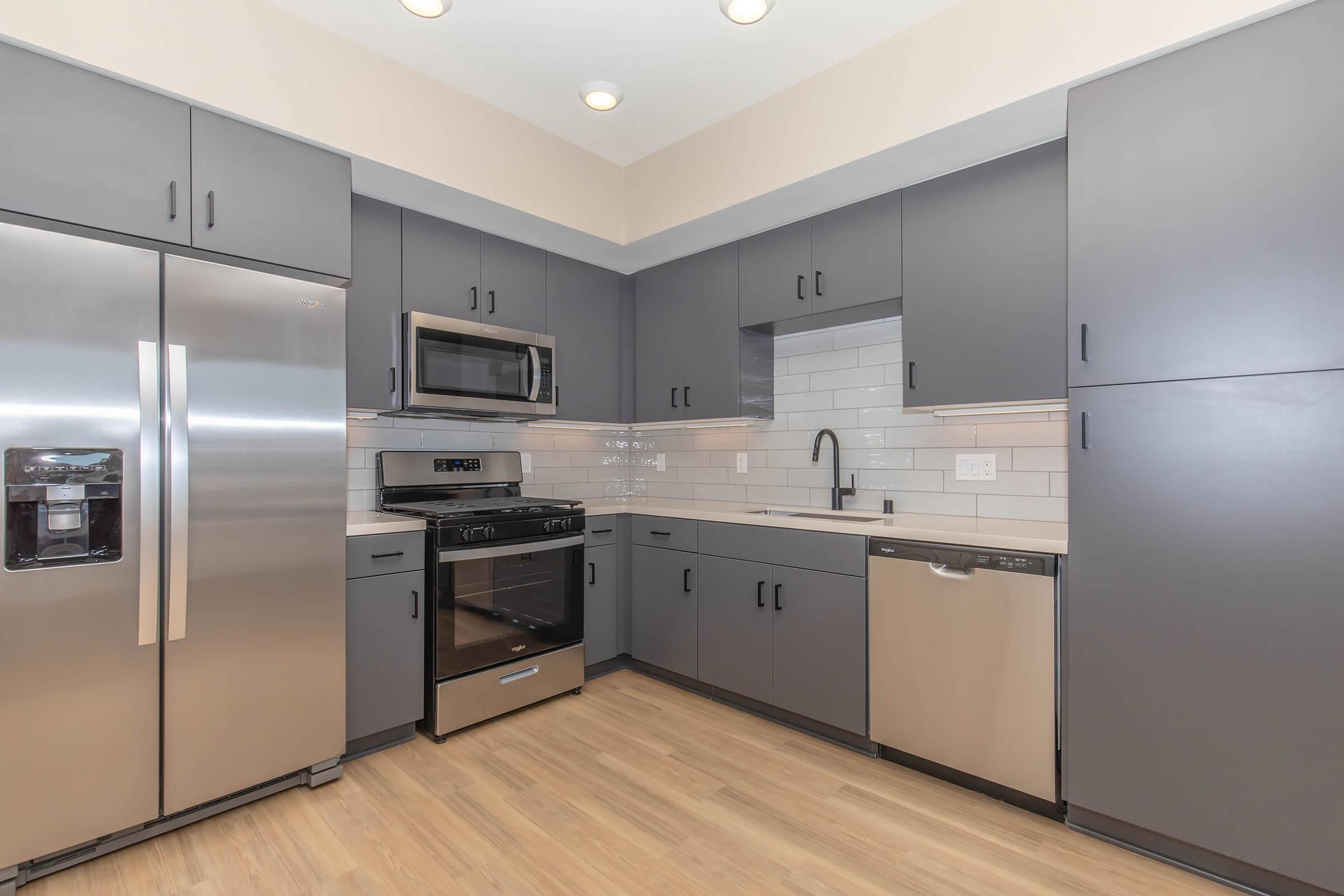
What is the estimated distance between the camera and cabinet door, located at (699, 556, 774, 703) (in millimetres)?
2709

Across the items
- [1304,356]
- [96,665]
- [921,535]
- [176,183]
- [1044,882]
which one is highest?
[176,183]

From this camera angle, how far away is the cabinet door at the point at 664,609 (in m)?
3.01

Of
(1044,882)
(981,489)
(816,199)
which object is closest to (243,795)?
(1044,882)

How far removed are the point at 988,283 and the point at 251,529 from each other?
2655 mm

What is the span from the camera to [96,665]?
1724 millimetres

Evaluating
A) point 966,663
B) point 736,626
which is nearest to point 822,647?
point 736,626

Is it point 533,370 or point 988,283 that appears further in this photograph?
point 533,370

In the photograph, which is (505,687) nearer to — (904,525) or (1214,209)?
(904,525)

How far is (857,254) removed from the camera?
2645 mm

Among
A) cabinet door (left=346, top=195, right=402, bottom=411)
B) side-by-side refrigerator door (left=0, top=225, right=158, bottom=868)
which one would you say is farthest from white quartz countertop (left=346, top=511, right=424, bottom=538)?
side-by-side refrigerator door (left=0, top=225, right=158, bottom=868)

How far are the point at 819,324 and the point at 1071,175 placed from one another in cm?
124

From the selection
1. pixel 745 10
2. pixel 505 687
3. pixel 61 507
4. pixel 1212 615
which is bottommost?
pixel 505 687

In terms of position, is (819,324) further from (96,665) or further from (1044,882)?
(96,665)

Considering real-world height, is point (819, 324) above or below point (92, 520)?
above
